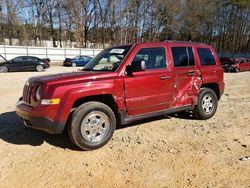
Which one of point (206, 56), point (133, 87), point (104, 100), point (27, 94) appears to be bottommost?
point (104, 100)

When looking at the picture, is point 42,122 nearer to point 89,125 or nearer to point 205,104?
point 89,125

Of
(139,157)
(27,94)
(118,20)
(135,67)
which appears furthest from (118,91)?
(118,20)

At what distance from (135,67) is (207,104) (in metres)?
2.52

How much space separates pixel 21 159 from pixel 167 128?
2986 mm

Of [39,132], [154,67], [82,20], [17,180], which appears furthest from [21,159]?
[82,20]

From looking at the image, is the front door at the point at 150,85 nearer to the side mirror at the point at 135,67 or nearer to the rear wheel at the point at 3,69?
the side mirror at the point at 135,67

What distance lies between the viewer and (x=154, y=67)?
18.4 ft

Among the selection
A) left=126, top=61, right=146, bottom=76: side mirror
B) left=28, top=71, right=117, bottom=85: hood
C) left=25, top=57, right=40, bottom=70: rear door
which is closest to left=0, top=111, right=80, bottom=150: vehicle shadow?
left=28, top=71, right=117, bottom=85: hood

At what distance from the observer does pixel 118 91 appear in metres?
A: 5.07

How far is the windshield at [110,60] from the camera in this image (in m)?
5.35

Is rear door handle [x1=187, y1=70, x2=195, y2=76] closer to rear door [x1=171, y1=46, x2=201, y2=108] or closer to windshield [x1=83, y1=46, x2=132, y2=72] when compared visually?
rear door [x1=171, y1=46, x2=201, y2=108]

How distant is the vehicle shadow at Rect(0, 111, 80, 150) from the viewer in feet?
17.0

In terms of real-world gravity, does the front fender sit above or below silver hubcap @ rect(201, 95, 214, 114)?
above

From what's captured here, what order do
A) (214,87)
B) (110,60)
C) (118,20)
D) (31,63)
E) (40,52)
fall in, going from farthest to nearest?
(118,20), (40,52), (31,63), (214,87), (110,60)
